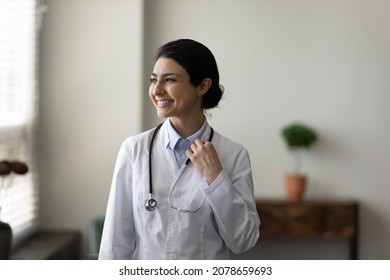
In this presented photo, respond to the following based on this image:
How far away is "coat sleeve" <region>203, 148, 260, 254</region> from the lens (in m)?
0.69

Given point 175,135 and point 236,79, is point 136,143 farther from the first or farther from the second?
point 236,79

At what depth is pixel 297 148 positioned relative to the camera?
66.1 inches

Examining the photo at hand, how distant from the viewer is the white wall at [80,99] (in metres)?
1.15

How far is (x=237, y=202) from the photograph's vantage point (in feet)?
2.31

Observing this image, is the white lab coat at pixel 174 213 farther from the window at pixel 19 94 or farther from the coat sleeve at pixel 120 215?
the window at pixel 19 94

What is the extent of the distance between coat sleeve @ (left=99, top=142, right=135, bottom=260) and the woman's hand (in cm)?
8

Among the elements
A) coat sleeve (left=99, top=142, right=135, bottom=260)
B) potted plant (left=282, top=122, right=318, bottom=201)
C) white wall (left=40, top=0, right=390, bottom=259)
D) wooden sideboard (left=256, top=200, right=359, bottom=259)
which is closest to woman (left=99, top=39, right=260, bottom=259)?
coat sleeve (left=99, top=142, right=135, bottom=260)

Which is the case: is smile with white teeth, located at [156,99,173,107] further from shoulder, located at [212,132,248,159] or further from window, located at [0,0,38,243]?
window, located at [0,0,38,243]

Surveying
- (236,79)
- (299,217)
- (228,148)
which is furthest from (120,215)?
(299,217)

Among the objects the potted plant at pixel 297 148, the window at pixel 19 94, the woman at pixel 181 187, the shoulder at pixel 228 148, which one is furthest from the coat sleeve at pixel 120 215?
the potted plant at pixel 297 148

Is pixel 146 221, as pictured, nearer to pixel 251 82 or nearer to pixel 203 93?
pixel 203 93
